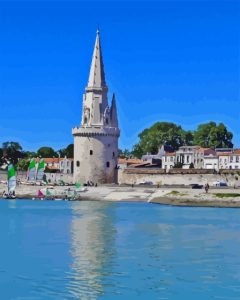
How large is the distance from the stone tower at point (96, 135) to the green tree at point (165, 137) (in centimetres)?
3450

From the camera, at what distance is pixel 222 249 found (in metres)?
22.1

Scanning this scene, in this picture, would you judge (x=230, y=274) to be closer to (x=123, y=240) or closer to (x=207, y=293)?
(x=207, y=293)

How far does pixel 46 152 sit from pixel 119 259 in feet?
300

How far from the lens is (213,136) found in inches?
3775

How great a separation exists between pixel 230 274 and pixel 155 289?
103 inches

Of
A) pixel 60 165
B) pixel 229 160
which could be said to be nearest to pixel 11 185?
pixel 229 160

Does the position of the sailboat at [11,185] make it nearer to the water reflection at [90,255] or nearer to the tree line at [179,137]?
the water reflection at [90,255]

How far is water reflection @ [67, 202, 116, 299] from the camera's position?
15.8 metres

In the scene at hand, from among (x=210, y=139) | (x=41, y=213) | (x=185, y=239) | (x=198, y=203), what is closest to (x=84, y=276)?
(x=185, y=239)

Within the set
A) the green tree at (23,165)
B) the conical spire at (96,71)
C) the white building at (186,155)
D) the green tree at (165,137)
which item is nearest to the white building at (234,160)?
the white building at (186,155)

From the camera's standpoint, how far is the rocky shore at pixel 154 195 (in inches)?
1863

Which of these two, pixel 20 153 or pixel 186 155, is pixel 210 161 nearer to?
pixel 186 155

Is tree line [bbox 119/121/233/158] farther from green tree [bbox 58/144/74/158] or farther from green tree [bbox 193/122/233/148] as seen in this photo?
green tree [bbox 58/144/74/158]

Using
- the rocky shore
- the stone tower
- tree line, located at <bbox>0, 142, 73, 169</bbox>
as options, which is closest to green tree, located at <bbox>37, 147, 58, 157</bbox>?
tree line, located at <bbox>0, 142, 73, 169</bbox>
